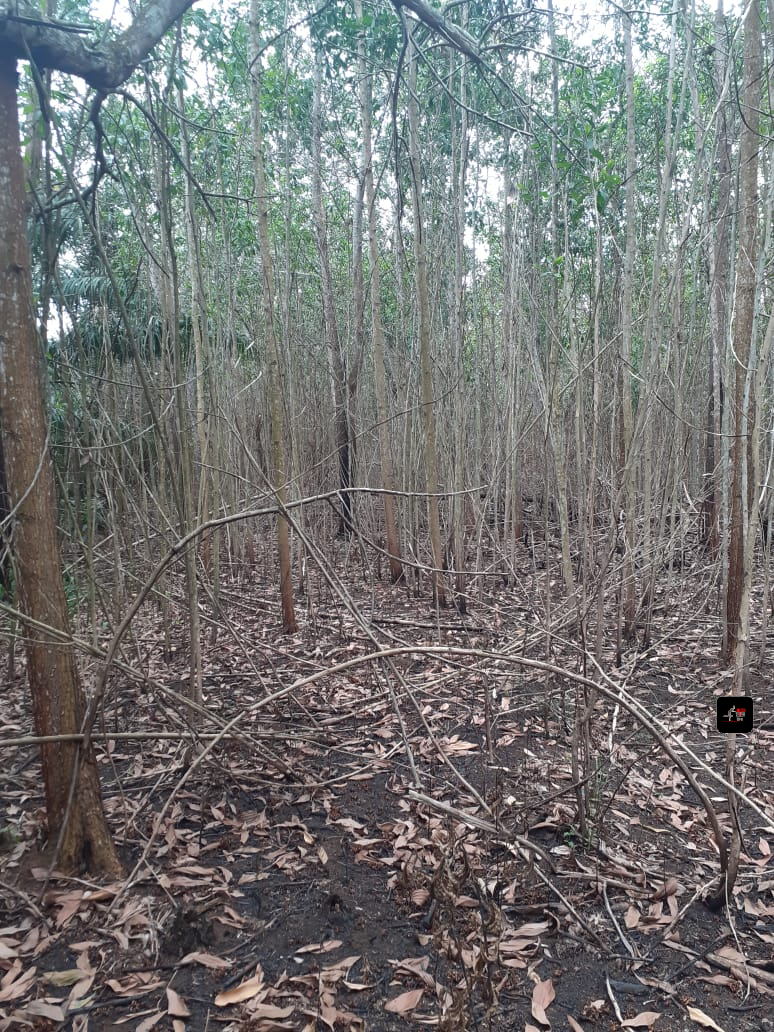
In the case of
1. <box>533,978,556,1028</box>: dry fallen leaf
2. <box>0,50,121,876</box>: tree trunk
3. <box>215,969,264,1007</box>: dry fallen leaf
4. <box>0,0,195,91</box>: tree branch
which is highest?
<box>0,0,195,91</box>: tree branch

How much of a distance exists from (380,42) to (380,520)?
450cm

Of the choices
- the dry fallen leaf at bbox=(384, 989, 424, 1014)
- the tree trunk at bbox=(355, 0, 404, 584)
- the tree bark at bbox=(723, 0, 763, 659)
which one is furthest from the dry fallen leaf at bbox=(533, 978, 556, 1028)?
the tree trunk at bbox=(355, 0, 404, 584)

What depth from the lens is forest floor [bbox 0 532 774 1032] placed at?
1551 mm

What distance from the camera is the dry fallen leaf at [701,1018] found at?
4.91ft

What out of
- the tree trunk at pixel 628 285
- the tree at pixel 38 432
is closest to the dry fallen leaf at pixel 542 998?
the tree at pixel 38 432

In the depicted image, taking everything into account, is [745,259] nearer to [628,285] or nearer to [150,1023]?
[628,285]

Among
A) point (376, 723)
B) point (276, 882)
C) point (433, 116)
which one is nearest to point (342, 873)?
point (276, 882)

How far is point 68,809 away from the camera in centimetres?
175

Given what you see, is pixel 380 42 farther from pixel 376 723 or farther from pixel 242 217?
pixel 376 723

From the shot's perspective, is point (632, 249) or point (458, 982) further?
point (632, 249)

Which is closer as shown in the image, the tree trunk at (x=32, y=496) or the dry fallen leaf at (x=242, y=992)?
the dry fallen leaf at (x=242, y=992)

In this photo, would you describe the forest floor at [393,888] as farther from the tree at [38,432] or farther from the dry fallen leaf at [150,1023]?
the tree at [38,432]

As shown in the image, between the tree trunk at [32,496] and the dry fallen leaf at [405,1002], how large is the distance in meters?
0.95

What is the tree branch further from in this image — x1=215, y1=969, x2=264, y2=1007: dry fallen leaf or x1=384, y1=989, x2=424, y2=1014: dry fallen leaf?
x1=384, y1=989, x2=424, y2=1014: dry fallen leaf
